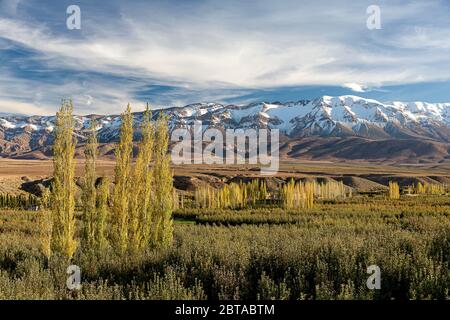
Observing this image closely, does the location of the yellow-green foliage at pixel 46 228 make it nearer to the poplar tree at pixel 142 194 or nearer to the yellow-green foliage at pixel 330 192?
the poplar tree at pixel 142 194

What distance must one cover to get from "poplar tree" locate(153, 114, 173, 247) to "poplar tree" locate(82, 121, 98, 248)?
2.71 m

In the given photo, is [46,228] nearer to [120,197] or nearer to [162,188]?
[120,197]

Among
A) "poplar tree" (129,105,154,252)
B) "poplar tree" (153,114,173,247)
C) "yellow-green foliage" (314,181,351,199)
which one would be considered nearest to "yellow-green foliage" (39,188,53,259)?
"poplar tree" (129,105,154,252)

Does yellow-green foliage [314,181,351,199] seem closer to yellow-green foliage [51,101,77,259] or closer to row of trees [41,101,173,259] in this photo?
row of trees [41,101,173,259]

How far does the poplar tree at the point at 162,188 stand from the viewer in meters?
16.9

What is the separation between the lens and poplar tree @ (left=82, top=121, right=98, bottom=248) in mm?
17250

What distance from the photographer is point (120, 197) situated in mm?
15734

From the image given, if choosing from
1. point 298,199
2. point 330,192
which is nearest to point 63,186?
point 298,199

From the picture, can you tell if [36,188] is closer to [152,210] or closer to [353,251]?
[152,210]

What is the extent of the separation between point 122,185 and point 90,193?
355 cm

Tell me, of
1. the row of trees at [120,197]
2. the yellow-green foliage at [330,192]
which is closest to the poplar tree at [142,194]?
the row of trees at [120,197]
